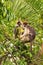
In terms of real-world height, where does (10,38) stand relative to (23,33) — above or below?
below

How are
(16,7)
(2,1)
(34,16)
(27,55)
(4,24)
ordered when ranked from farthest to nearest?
1. (27,55)
2. (4,24)
3. (2,1)
4. (34,16)
5. (16,7)

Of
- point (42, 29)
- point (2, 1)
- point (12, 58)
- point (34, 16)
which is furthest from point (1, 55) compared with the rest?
point (34, 16)

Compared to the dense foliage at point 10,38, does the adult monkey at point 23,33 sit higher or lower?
higher

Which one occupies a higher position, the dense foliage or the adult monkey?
the adult monkey

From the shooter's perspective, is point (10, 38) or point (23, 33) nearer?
point (10, 38)

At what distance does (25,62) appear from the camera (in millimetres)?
1645

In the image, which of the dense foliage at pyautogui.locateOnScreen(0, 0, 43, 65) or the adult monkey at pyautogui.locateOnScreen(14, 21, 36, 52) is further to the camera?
the adult monkey at pyautogui.locateOnScreen(14, 21, 36, 52)

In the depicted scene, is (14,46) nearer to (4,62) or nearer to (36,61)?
(4,62)

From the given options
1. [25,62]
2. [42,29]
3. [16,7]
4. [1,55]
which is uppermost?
[42,29]

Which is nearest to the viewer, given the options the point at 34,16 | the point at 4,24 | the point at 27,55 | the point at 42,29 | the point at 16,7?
the point at 16,7

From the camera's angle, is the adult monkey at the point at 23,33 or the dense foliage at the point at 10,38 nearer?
the dense foliage at the point at 10,38

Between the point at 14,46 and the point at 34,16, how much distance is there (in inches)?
30.3

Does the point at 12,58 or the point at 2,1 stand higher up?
the point at 2,1

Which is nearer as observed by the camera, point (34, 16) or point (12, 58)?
point (34, 16)
